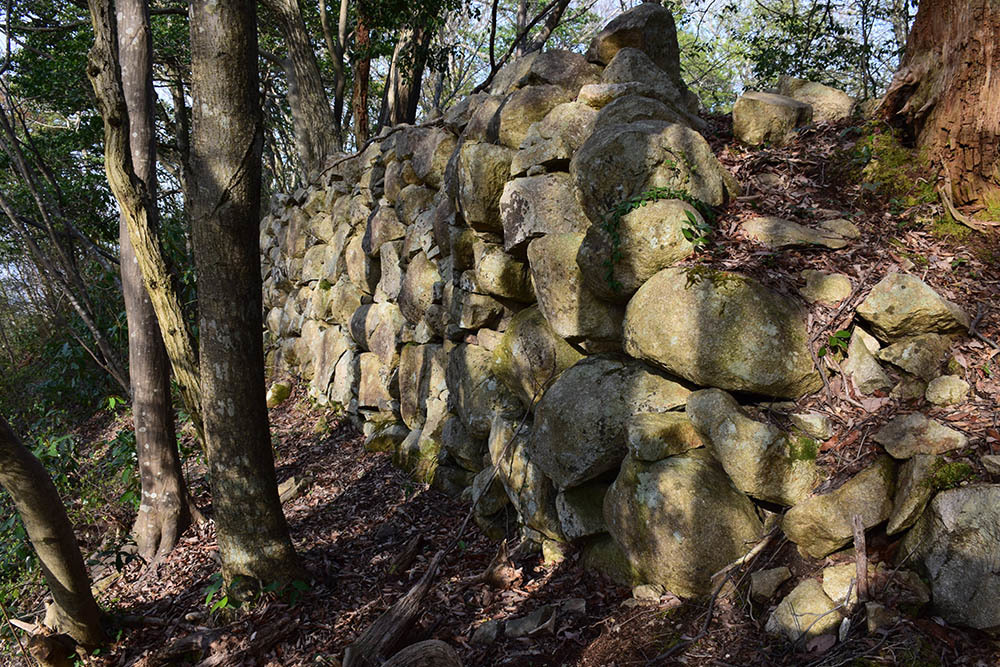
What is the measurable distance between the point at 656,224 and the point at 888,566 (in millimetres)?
1623

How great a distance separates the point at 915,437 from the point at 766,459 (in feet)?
1.58

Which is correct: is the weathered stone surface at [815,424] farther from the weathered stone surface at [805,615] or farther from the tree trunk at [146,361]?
the tree trunk at [146,361]

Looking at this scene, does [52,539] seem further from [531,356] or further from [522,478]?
[531,356]

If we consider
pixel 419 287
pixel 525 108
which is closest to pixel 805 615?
pixel 525 108

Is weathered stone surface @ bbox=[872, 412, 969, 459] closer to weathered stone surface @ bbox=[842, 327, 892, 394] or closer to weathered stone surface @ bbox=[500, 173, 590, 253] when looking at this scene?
weathered stone surface @ bbox=[842, 327, 892, 394]

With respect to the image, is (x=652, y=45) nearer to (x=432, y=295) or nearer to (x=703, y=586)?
(x=432, y=295)

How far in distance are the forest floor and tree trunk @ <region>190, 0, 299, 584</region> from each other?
0.39 metres

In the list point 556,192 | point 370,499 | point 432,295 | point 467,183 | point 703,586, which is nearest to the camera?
point 703,586

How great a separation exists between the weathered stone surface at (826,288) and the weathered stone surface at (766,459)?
2.04 feet

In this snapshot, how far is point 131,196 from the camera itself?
3674 millimetres

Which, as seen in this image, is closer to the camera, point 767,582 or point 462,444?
point 767,582

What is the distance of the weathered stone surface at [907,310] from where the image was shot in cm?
225

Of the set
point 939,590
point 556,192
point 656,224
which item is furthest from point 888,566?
point 556,192

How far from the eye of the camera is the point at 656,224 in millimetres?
2803
